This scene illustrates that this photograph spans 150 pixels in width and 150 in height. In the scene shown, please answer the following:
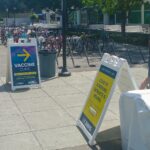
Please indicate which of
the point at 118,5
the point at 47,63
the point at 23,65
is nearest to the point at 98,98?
the point at 23,65

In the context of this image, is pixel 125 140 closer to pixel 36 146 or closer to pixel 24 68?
pixel 36 146

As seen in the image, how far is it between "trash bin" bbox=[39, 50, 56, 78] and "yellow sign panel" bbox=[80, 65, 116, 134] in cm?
509

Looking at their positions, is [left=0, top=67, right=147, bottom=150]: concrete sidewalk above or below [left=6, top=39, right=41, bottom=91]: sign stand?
below

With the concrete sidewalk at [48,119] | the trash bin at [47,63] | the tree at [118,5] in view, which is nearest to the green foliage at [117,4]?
the tree at [118,5]

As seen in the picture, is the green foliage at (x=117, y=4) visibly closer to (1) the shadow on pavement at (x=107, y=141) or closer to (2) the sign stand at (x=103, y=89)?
(2) the sign stand at (x=103, y=89)

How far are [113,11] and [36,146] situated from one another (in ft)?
71.1

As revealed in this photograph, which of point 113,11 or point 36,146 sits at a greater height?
point 113,11

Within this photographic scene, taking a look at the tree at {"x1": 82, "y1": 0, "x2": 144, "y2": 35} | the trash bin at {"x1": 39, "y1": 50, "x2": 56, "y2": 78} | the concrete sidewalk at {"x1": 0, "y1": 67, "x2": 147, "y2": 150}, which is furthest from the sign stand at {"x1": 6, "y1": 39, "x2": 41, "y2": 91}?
the tree at {"x1": 82, "y1": 0, "x2": 144, "y2": 35}

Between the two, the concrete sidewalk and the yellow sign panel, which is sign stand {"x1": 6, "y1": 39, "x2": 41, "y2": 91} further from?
the yellow sign panel

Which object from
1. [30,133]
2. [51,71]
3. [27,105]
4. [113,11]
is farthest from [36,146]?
[113,11]

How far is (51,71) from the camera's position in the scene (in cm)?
1166

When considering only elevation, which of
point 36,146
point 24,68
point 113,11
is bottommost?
point 36,146

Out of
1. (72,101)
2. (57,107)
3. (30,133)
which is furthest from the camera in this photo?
(72,101)

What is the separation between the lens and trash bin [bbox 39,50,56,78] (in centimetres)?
1148
